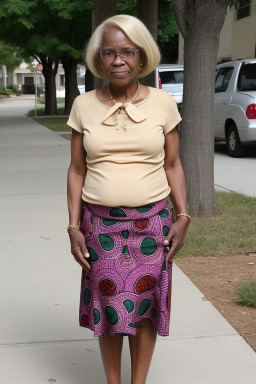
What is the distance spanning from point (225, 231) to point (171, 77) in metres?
11.3

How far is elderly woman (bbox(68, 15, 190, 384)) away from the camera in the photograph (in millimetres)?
3021

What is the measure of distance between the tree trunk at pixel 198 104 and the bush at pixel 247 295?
8.38 ft

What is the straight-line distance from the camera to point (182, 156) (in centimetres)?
765

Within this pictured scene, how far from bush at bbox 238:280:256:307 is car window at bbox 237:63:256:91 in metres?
8.73

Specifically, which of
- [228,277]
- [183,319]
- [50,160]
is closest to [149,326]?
[183,319]

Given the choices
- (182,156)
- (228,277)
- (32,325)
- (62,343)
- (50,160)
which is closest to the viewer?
(62,343)

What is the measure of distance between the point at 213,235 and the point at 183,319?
229 cm

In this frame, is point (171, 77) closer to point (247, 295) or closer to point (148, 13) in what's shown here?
point (148, 13)

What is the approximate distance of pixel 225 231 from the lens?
7.00 meters

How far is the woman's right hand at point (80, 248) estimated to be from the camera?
122 inches

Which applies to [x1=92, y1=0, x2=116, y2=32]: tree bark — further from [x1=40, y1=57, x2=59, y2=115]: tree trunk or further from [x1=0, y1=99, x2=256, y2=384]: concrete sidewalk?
[x1=40, y1=57, x2=59, y2=115]: tree trunk

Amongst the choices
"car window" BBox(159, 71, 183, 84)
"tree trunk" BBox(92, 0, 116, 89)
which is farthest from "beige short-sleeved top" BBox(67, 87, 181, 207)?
"car window" BBox(159, 71, 183, 84)

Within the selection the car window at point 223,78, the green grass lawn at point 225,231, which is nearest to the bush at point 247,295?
the green grass lawn at point 225,231

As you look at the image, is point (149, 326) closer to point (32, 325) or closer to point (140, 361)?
point (140, 361)
